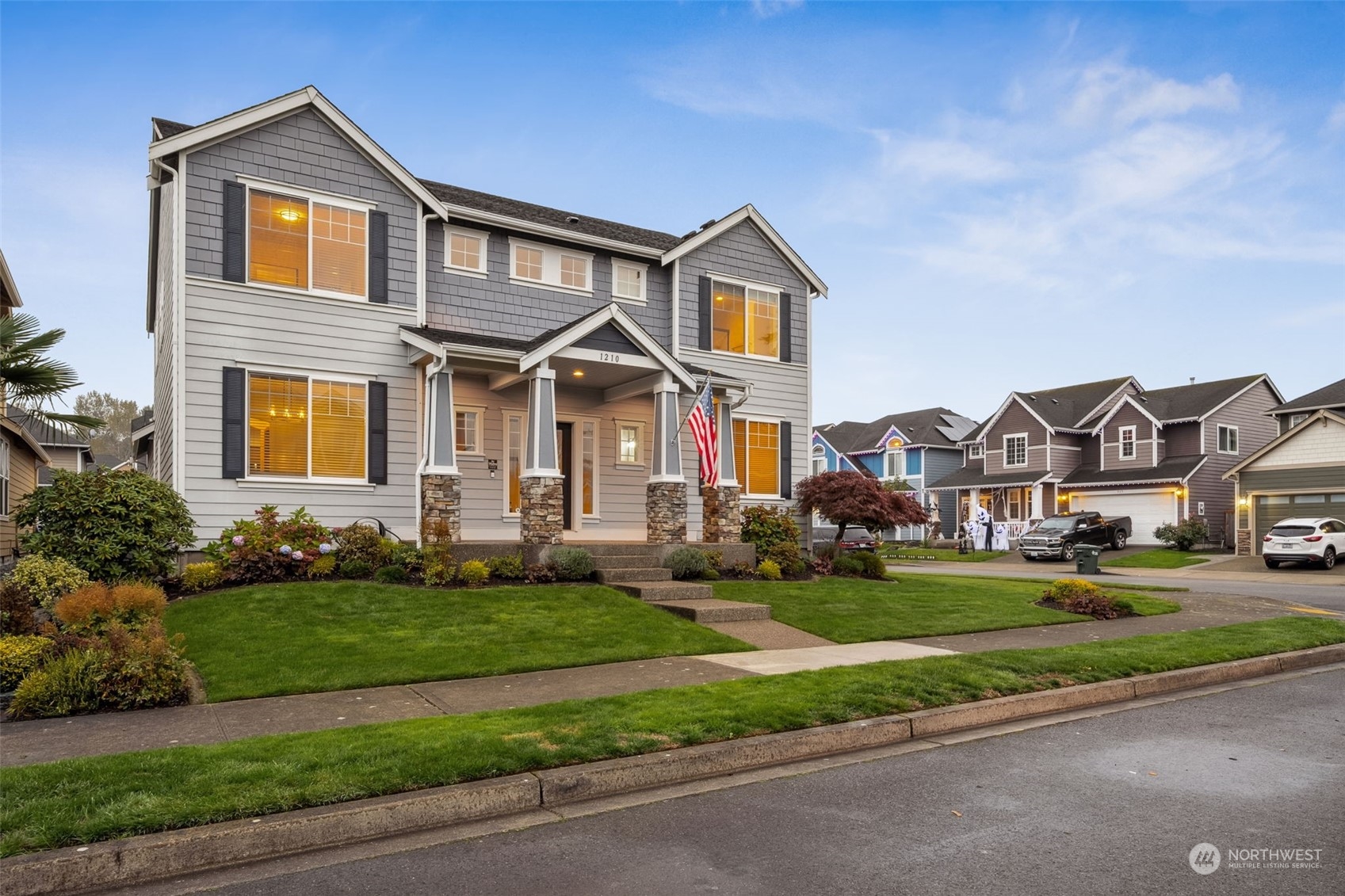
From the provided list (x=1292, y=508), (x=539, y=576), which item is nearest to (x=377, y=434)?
(x=539, y=576)

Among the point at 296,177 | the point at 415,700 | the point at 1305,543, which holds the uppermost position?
the point at 296,177

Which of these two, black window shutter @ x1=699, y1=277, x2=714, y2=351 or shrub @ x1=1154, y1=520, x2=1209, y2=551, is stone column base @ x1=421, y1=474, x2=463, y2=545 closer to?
black window shutter @ x1=699, y1=277, x2=714, y2=351

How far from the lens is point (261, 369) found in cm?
1505

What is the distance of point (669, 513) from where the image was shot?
1678cm

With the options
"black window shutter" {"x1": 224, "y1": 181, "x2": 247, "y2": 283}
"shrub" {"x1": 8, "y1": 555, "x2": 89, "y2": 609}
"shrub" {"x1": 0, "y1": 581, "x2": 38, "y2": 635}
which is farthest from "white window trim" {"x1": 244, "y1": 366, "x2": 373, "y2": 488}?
"shrub" {"x1": 0, "y1": 581, "x2": 38, "y2": 635}

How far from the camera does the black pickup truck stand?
3525cm

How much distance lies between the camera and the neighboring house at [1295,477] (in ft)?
109

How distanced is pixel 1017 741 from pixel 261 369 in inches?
523

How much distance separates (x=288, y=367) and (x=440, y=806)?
12008 mm

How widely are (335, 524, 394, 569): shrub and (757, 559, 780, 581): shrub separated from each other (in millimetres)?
6895

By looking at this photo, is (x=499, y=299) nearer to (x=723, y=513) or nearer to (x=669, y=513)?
(x=669, y=513)

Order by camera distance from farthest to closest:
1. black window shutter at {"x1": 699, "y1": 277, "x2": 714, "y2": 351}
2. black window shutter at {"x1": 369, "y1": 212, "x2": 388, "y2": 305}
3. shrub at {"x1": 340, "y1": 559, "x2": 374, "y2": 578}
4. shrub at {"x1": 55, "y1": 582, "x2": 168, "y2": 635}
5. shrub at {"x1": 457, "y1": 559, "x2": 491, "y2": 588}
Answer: black window shutter at {"x1": 699, "y1": 277, "x2": 714, "y2": 351}, black window shutter at {"x1": 369, "y1": 212, "x2": 388, "y2": 305}, shrub at {"x1": 340, "y1": 559, "x2": 374, "y2": 578}, shrub at {"x1": 457, "y1": 559, "x2": 491, "y2": 588}, shrub at {"x1": 55, "y1": 582, "x2": 168, "y2": 635}

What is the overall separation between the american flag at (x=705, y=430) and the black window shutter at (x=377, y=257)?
243 inches

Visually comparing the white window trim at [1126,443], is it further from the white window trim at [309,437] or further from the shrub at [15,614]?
the shrub at [15,614]
